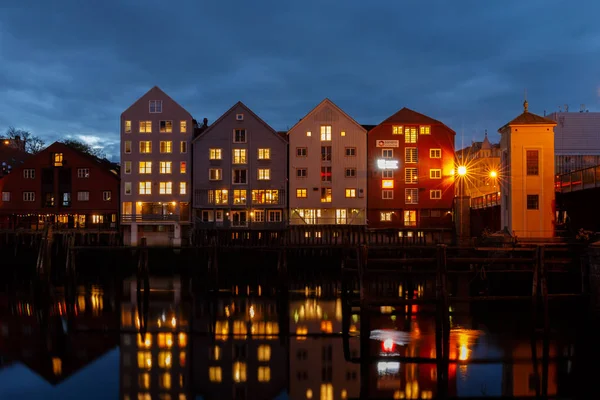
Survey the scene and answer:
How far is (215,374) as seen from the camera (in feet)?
62.2

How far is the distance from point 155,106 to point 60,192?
616 inches

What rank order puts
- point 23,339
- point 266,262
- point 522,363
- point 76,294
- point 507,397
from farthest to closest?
point 266,262 → point 76,294 → point 23,339 → point 522,363 → point 507,397

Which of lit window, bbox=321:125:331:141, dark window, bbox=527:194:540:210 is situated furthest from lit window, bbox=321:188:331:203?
dark window, bbox=527:194:540:210

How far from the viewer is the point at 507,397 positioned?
16484 mm

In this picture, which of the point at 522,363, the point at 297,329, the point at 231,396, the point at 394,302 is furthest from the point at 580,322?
the point at 231,396

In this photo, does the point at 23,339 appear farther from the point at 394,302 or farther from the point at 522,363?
the point at 522,363

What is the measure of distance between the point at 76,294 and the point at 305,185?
28.8m

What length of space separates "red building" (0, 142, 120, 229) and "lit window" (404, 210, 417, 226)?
33.2 m

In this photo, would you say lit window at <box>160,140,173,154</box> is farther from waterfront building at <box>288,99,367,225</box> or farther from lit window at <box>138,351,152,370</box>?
lit window at <box>138,351,152,370</box>

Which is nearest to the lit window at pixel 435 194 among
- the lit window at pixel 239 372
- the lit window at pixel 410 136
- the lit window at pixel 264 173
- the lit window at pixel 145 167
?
the lit window at pixel 410 136

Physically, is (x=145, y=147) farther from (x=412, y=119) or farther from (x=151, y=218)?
(x=412, y=119)

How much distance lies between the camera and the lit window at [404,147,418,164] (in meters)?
61.4

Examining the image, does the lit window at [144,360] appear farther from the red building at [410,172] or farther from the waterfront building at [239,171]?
the red building at [410,172]

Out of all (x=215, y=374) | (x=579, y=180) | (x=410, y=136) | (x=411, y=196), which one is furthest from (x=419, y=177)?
(x=215, y=374)
